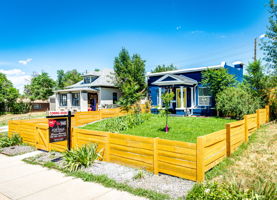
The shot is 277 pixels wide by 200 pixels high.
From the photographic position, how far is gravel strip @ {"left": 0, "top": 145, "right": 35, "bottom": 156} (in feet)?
24.3

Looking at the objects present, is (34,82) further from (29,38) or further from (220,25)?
(220,25)

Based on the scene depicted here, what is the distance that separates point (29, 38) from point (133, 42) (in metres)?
12.7

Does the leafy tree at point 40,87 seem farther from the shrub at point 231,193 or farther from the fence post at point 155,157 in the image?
the shrub at point 231,193

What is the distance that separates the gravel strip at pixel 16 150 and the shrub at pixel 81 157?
3109mm

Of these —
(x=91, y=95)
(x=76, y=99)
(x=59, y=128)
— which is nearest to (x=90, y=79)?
(x=91, y=95)

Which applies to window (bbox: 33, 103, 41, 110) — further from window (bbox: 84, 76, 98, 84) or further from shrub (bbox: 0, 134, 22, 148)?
shrub (bbox: 0, 134, 22, 148)

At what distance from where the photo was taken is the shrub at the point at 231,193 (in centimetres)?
314

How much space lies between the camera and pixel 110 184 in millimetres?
4277

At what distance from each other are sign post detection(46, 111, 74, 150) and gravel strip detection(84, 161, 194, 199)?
6.26 feet

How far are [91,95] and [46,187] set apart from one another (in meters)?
21.5

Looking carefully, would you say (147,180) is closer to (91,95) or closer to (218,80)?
(218,80)

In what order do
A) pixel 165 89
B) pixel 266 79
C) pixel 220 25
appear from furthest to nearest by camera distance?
pixel 220 25
pixel 165 89
pixel 266 79

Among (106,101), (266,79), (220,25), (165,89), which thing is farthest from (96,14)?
(266,79)

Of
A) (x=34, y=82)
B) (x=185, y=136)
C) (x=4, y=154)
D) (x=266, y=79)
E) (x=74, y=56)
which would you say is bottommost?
(x=4, y=154)
